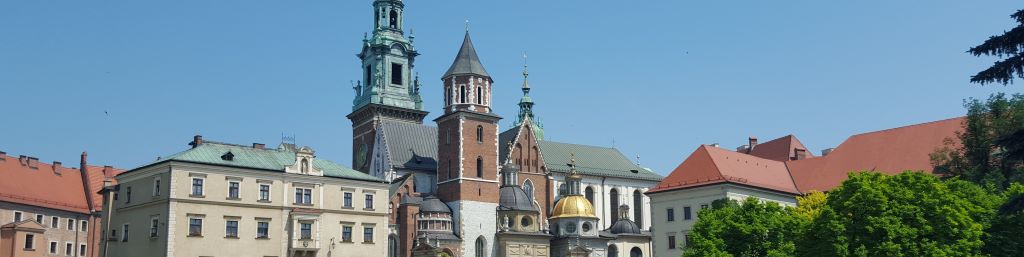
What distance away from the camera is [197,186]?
58.7 meters

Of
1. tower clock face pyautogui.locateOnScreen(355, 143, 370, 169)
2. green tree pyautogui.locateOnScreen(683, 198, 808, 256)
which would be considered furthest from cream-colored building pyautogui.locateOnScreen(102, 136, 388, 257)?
tower clock face pyautogui.locateOnScreen(355, 143, 370, 169)

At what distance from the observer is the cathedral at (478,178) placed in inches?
3226

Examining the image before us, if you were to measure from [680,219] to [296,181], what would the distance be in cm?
2695

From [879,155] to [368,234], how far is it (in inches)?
1498

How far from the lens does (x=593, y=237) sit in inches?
3482

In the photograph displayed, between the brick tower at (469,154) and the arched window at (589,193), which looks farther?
the arched window at (589,193)

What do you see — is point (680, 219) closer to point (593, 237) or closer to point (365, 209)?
point (593, 237)

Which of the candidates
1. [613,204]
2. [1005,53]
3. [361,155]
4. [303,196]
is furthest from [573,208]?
[1005,53]

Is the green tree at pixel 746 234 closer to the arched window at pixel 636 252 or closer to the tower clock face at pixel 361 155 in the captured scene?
the arched window at pixel 636 252

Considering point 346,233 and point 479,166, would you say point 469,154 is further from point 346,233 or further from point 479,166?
point 346,233

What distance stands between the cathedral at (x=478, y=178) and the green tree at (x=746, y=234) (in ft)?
99.0

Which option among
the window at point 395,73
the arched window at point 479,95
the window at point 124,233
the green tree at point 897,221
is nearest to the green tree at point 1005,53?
the green tree at point 897,221

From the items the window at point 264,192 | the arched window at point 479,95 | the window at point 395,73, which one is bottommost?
the window at point 264,192

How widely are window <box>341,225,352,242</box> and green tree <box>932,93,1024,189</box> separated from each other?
1389 inches
